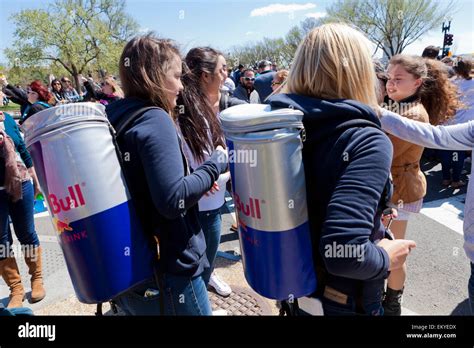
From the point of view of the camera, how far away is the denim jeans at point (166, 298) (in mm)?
1528

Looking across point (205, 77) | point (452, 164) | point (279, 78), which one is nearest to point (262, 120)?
point (205, 77)

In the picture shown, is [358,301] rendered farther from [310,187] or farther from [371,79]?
[371,79]

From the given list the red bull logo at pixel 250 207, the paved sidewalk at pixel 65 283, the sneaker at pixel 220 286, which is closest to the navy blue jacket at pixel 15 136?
the paved sidewalk at pixel 65 283

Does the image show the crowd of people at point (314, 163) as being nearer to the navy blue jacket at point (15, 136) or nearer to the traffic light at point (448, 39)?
the navy blue jacket at point (15, 136)

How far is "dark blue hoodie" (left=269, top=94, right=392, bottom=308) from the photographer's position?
42.5 inches

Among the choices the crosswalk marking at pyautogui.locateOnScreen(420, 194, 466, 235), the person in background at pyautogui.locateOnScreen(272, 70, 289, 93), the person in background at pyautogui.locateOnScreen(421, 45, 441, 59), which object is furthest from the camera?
the person in background at pyautogui.locateOnScreen(272, 70, 289, 93)

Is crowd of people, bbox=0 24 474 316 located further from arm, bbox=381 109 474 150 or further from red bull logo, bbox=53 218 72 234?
red bull logo, bbox=53 218 72 234

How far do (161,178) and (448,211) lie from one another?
5.01 m

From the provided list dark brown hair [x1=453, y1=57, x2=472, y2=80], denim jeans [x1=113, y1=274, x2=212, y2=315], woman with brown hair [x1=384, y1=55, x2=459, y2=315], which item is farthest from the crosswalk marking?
denim jeans [x1=113, y1=274, x2=212, y2=315]

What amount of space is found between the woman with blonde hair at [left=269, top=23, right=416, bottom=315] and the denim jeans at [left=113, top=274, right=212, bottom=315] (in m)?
0.60

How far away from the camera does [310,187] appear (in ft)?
4.18

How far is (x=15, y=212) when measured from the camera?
3.12 m

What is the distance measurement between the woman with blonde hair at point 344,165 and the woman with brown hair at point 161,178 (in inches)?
18.6

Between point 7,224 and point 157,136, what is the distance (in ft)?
8.31
